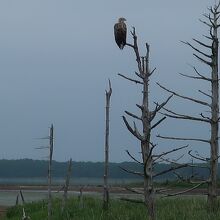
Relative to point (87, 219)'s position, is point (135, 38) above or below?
above

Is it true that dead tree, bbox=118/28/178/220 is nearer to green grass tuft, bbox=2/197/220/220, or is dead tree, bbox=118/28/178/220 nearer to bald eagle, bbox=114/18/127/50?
bald eagle, bbox=114/18/127/50

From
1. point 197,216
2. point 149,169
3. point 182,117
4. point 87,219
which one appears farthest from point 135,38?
point 87,219

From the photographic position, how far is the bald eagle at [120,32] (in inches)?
260

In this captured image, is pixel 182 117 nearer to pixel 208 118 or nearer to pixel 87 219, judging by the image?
pixel 208 118

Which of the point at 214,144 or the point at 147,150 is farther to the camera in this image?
the point at 214,144

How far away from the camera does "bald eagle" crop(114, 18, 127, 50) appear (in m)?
6.61

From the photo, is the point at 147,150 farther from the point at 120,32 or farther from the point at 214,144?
the point at 214,144

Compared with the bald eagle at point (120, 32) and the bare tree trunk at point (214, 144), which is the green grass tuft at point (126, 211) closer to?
the bare tree trunk at point (214, 144)

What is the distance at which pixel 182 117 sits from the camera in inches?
487

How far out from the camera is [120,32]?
261 inches

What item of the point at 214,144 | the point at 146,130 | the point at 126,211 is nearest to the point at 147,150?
the point at 146,130

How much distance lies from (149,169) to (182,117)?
6.30 metres

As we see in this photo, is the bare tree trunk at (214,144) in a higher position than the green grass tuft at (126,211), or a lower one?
higher


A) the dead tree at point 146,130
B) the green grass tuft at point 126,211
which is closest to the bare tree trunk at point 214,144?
the green grass tuft at point 126,211
